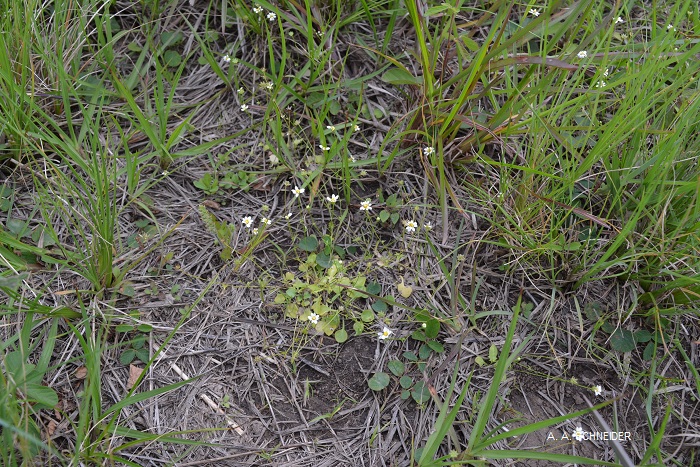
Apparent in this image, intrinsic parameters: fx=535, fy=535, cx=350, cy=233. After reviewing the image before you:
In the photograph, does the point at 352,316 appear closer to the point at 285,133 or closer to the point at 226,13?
the point at 285,133

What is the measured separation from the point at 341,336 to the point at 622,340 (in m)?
1.07

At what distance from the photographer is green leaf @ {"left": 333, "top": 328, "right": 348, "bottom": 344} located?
6.74 feet

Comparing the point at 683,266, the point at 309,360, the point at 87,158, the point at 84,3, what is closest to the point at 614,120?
the point at 683,266

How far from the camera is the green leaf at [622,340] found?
2029 mm

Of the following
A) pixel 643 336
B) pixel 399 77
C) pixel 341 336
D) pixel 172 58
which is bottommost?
pixel 341 336

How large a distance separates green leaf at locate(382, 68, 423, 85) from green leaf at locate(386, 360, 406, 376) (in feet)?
3.89

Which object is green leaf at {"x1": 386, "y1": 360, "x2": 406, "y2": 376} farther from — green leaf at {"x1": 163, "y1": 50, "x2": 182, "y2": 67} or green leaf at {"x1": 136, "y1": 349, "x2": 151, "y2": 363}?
green leaf at {"x1": 163, "y1": 50, "x2": 182, "y2": 67}

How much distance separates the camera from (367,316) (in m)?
2.09

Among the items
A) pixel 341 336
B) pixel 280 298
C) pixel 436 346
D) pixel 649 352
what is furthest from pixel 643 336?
pixel 280 298

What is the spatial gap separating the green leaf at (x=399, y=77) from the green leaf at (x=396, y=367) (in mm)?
1186

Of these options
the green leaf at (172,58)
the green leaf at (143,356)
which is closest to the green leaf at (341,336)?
the green leaf at (143,356)

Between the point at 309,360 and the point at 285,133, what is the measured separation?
104 centimetres

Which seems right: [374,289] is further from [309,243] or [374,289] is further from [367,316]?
[309,243]

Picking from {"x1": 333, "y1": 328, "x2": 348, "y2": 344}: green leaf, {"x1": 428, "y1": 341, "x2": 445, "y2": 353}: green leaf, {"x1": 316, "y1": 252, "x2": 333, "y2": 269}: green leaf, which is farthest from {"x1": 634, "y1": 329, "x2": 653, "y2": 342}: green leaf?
{"x1": 316, "y1": 252, "x2": 333, "y2": 269}: green leaf
